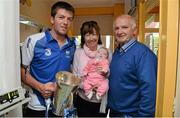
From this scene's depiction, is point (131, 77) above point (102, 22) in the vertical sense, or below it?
below

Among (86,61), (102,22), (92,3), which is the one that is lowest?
(86,61)

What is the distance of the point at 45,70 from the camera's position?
164 cm

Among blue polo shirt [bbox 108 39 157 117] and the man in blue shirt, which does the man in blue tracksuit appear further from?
the man in blue shirt

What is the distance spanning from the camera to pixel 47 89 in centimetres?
154

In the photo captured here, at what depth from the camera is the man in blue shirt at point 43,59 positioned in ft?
5.37

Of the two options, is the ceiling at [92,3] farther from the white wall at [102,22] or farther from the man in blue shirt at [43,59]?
the man in blue shirt at [43,59]

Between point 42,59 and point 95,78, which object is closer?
point 42,59

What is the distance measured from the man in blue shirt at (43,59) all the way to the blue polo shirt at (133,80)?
42 centimetres

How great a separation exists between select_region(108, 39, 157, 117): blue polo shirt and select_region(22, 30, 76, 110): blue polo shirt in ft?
1.35

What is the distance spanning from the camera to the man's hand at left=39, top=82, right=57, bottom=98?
5.05ft

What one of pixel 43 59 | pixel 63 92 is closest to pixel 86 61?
pixel 43 59

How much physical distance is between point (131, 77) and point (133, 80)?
3 cm

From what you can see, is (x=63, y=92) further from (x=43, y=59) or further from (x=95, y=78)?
(x=95, y=78)

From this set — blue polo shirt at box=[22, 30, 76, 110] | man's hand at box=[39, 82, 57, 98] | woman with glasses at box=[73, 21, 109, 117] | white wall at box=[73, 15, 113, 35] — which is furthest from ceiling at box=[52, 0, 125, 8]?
man's hand at box=[39, 82, 57, 98]
